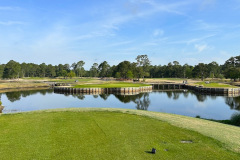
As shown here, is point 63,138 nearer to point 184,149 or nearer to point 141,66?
point 184,149

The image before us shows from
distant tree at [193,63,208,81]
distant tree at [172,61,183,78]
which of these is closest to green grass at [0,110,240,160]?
distant tree at [193,63,208,81]

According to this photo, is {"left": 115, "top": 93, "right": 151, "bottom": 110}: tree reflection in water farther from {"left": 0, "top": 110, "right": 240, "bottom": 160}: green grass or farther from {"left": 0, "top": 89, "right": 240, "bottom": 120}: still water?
{"left": 0, "top": 110, "right": 240, "bottom": 160}: green grass

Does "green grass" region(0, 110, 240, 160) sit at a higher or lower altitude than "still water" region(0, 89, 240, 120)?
higher

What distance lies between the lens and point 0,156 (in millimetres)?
8953

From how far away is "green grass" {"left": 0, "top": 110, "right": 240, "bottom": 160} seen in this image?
9.39 metres

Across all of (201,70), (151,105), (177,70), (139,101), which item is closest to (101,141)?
(151,105)

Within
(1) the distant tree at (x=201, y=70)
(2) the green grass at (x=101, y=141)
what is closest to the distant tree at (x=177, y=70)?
(1) the distant tree at (x=201, y=70)

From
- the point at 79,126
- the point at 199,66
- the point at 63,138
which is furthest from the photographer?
the point at 199,66

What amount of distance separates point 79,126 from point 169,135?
689 cm

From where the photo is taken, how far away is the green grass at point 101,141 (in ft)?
30.8

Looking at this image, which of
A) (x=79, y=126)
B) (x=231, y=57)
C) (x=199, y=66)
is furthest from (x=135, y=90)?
(x=231, y=57)

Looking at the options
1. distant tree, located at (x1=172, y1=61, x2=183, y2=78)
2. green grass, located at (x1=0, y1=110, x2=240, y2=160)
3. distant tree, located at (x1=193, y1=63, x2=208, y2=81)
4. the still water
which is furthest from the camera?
distant tree, located at (x1=172, y1=61, x2=183, y2=78)

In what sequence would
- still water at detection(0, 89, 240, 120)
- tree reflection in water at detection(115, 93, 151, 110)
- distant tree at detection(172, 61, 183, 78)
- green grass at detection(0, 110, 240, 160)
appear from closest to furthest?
1. green grass at detection(0, 110, 240, 160)
2. still water at detection(0, 89, 240, 120)
3. tree reflection in water at detection(115, 93, 151, 110)
4. distant tree at detection(172, 61, 183, 78)

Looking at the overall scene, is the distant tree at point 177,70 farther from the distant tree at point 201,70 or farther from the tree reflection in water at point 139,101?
the tree reflection in water at point 139,101
